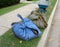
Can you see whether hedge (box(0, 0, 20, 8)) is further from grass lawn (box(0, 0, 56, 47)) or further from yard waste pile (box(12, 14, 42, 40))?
yard waste pile (box(12, 14, 42, 40))

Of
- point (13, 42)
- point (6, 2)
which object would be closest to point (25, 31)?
point (13, 42)

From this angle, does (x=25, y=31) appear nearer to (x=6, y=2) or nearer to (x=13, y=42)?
(x=13, y=42)

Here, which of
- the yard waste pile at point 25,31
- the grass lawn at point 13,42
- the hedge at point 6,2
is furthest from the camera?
the hedge at point 6,2

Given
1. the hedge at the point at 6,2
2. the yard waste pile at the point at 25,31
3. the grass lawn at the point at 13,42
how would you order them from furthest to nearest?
the hedge at the point at 6,2
the yard waste pile at the point at 25,31
the grass lawn at the point at 13,42

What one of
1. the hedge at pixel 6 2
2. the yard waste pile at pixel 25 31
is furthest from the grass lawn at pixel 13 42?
the hedge at pixel 6 2

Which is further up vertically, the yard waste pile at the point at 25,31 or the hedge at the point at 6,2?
the yard waste pile at the point at 25,31

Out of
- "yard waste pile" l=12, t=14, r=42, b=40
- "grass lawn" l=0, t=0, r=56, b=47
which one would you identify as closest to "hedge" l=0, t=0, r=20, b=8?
"grass lawn" l=0, t=0, r=56, b=47

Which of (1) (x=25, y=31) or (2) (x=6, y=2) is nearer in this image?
(1) (x=25, y=31)

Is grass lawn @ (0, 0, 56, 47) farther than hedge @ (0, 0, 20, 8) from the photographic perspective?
No

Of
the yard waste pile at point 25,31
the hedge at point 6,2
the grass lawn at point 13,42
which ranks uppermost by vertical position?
the yard waste pile at point 25,31

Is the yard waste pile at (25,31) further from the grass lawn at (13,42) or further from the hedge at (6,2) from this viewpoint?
the hedge at (6,2)

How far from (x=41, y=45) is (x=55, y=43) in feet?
3.77

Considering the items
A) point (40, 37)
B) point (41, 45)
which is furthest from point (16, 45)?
point (40, 37)

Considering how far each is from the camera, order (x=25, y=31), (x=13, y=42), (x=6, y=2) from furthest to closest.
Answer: (x=6, y=2) → (x=25, y=31) → (x=13, y=42)
